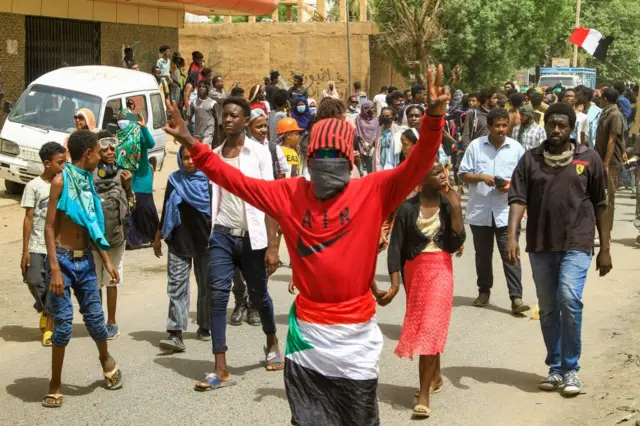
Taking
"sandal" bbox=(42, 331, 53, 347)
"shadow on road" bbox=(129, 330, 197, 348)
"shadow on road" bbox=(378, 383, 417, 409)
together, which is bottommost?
"shadow on road" bbox=(378, 383, 417, 409)

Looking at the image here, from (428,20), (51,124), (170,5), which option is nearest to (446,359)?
(51,124)

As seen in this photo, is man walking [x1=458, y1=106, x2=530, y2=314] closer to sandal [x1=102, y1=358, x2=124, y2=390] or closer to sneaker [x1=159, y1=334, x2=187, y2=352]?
sneaker [x1=159, y1=334, x2=187, y2=352]

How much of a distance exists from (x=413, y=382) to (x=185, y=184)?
2.38m

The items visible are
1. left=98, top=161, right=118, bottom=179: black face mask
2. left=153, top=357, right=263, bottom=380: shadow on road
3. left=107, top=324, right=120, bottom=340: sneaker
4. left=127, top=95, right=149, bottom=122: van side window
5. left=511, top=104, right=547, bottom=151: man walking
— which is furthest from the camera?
left=127, top=95, right=149, bottom=122: van side window

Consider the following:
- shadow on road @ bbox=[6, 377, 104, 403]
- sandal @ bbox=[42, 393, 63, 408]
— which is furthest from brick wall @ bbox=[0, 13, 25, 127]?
sandal @ bbox=[42, 393, 63, 408]

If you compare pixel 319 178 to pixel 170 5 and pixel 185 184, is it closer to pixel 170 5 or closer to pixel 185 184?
pixel 185 184

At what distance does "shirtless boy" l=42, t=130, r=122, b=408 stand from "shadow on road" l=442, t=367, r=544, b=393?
2.50 metres

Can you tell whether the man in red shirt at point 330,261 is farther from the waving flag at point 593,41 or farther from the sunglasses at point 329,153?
the waving flag at point 593,41

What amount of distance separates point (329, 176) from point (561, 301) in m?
2.89

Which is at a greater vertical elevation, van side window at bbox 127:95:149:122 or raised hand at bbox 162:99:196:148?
van side window at bbox 127:95:149:122

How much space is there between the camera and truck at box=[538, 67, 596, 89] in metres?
42.6

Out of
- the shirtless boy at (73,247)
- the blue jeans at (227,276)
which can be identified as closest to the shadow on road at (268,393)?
the blue jeans at (227,276)

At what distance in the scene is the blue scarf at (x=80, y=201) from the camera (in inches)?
271

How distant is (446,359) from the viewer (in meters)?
8.25
